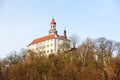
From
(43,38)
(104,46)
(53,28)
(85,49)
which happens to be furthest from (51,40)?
(85,49)

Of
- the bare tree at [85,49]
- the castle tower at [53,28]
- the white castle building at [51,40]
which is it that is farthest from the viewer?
the castle tower at [53,28]

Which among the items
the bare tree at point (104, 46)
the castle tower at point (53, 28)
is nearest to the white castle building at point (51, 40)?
the castle tower at point (53, 28)

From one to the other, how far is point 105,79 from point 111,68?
202 cm

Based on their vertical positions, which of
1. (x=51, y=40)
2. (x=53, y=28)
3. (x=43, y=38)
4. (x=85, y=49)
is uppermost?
(x=53, y=28)

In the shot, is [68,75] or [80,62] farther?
[80,62]

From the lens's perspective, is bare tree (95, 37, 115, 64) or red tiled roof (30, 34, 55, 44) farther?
red tiled roof (30, 34, 55, 44)

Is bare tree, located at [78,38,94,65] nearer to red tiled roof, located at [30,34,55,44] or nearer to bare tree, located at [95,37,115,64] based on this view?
bare tree, located at [95,37,115,64]

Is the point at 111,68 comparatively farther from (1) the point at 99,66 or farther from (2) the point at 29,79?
(2) the point at 29,79

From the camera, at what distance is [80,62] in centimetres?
4194

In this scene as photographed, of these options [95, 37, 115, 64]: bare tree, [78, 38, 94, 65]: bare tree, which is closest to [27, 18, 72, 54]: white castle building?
[95, 37, 115, 64]: bare tree

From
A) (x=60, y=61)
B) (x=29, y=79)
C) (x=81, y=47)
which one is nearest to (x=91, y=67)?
→ (x=60, y=61)

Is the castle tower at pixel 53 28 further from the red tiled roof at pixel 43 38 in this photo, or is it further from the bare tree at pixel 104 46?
the bare tree at pixel 104 46

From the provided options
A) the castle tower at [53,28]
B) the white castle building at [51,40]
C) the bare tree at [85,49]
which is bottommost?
the bare tree at [85,49]

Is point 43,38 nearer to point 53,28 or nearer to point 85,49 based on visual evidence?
point 53,28
